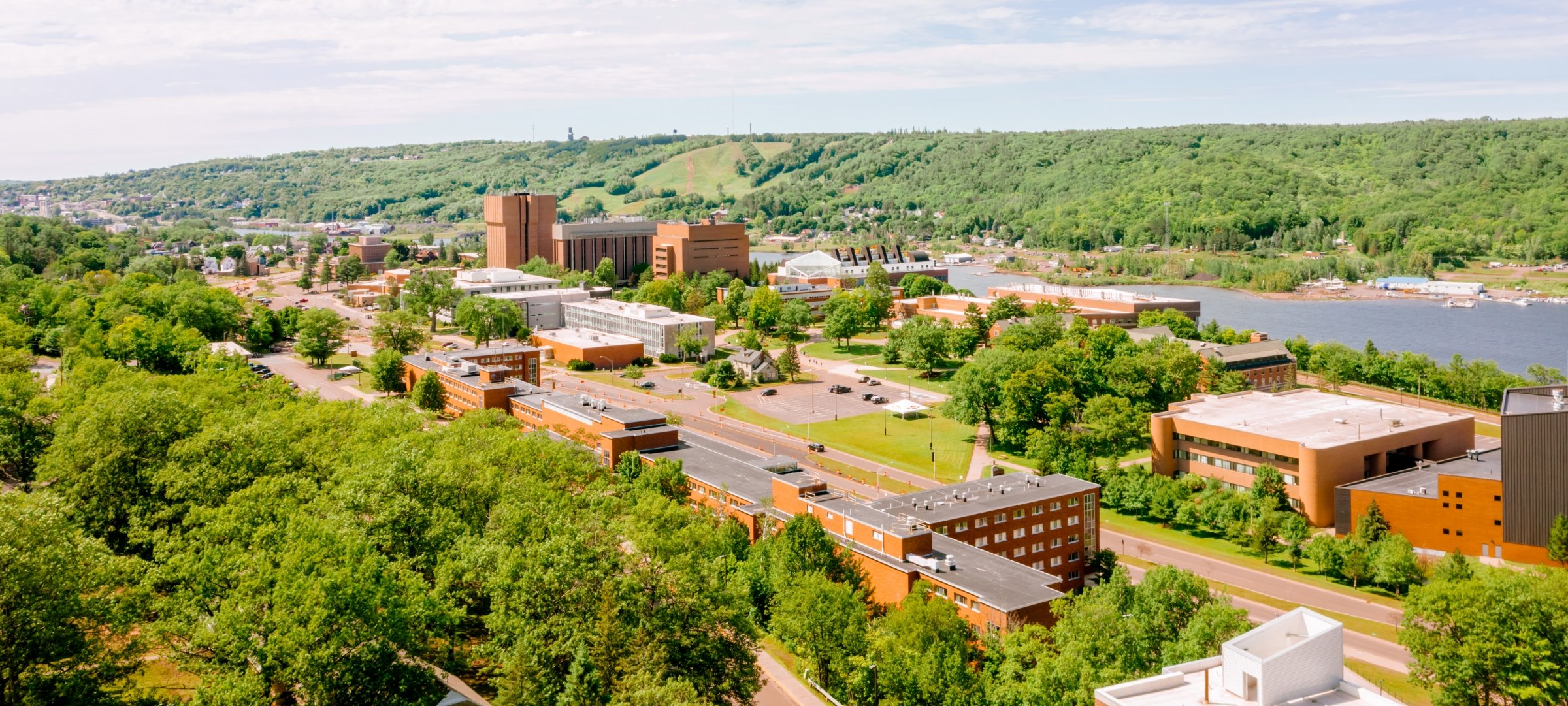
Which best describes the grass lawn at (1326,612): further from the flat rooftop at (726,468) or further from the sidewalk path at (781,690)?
the flat rooftop at (726,468)

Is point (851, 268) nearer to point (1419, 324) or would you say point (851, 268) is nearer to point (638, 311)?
point (638, 311)

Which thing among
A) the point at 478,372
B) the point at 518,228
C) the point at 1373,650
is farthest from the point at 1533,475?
the point at 518,228

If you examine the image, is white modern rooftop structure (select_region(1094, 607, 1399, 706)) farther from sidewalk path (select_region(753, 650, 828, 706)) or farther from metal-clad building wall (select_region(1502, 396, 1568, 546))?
metal-clad building wall (select_region(1502, 396, 1568, 546))

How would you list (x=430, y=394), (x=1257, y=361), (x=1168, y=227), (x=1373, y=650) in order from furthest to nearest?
(x=1168, y=227) < (x=1257, y=361) < (x=430, y=394) < (x=1373, y=650)

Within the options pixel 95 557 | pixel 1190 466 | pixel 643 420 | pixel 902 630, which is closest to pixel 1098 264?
pixel 1190 466

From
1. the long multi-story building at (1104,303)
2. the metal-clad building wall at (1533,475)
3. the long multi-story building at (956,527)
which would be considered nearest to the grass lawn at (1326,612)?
the long multi-story building at (956,527)
